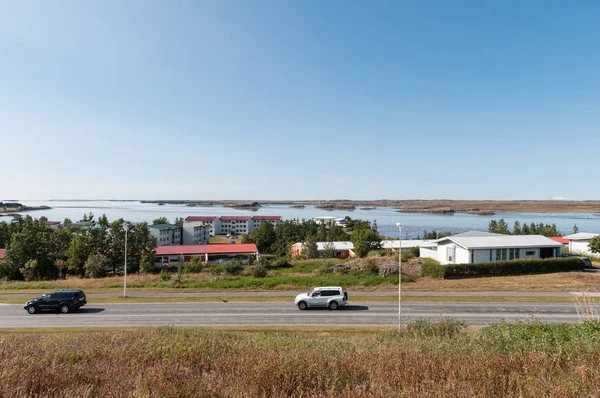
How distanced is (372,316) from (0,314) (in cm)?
2767

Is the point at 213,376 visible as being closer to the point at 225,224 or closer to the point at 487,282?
the point at 487,282

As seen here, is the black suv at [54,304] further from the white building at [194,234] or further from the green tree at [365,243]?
the white building at [194,234]

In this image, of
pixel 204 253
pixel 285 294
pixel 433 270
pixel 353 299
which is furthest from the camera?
pixel 204 253

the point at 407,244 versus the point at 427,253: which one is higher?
the point at 427,253

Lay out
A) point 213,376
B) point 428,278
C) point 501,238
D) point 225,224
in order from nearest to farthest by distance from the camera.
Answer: point 213,376 < point 428,278 < point 501,238 < point 225,224

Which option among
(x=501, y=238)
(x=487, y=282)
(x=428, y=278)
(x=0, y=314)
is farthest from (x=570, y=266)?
(x=0, y=314)

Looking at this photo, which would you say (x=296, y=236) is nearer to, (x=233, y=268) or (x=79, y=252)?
(x=233, y=268)

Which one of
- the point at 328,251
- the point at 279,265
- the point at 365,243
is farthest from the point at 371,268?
the point at 328,251

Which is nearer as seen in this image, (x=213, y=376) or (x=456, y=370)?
(x=213, y=376)

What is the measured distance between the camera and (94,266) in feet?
154

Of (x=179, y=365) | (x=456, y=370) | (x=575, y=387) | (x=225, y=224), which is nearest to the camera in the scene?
(x=575, y=387)

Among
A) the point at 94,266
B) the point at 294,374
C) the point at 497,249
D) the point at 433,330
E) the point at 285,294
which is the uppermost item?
the point at 294,374

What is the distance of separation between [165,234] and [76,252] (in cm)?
4534

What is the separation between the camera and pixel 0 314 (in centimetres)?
2459
